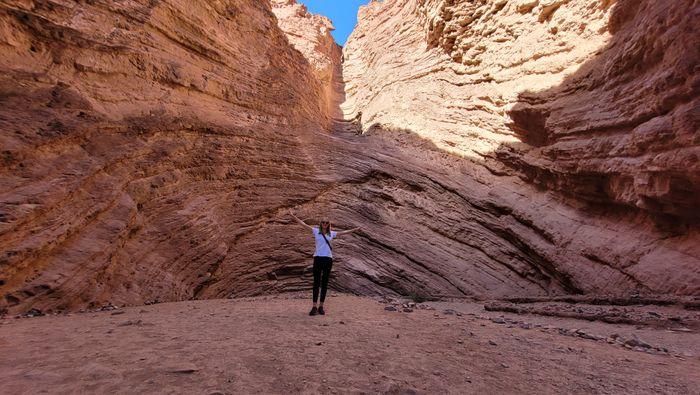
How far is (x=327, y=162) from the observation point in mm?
13023

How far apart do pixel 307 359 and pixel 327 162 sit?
10.4 m

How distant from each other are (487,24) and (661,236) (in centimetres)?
1183

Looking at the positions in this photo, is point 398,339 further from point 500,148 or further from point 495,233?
point 500,148

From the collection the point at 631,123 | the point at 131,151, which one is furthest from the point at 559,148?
the point at 131,151

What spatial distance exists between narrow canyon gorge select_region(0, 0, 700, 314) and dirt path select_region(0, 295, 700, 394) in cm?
260

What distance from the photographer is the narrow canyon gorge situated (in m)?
6.29

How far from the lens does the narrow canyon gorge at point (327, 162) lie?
6285 millimetres

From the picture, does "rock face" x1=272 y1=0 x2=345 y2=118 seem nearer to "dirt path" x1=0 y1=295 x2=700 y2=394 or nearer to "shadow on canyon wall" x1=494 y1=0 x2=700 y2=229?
"shadow on canyon wall" x1=494 y1=0 x2=700 y2=229

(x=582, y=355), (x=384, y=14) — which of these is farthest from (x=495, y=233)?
(x=384, y=14)

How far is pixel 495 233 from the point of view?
11773 millimetres

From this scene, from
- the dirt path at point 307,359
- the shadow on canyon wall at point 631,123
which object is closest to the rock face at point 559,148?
the shadow on canyon wall at point 631,123

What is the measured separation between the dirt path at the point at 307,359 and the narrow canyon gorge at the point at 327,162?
8.54 ft

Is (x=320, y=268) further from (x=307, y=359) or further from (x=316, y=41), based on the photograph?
(x=316, y=41)

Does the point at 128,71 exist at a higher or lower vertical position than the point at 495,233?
higher
